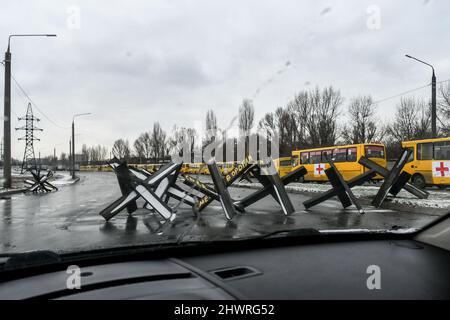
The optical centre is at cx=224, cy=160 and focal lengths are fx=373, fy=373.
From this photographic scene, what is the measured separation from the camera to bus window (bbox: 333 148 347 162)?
29.1 meters

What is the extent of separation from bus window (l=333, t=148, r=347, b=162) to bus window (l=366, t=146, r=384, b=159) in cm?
174

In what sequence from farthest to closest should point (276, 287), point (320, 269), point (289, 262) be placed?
1. point (289, 262)
2. point (320, 269)
3. point (276, 287)

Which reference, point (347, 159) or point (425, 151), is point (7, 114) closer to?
point (347, 159)

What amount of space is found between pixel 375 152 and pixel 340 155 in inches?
101

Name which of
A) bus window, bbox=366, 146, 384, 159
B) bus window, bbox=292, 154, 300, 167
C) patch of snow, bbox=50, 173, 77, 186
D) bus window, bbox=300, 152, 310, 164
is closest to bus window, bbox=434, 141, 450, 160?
bus window, bbox=366, 146, 384, 159

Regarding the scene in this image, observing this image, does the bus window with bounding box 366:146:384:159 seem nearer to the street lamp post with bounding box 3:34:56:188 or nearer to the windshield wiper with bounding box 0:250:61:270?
the street lamp post with bounding box 3:34:56:188

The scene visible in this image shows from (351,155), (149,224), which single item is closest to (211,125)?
(149,224)

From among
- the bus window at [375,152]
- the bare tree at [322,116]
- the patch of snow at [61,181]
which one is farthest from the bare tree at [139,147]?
the bus window at [375,152]

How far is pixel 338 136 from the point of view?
1925 inches

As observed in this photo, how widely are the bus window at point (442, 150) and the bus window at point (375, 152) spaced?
258 inches

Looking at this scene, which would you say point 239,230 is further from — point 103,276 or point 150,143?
point 150,143
